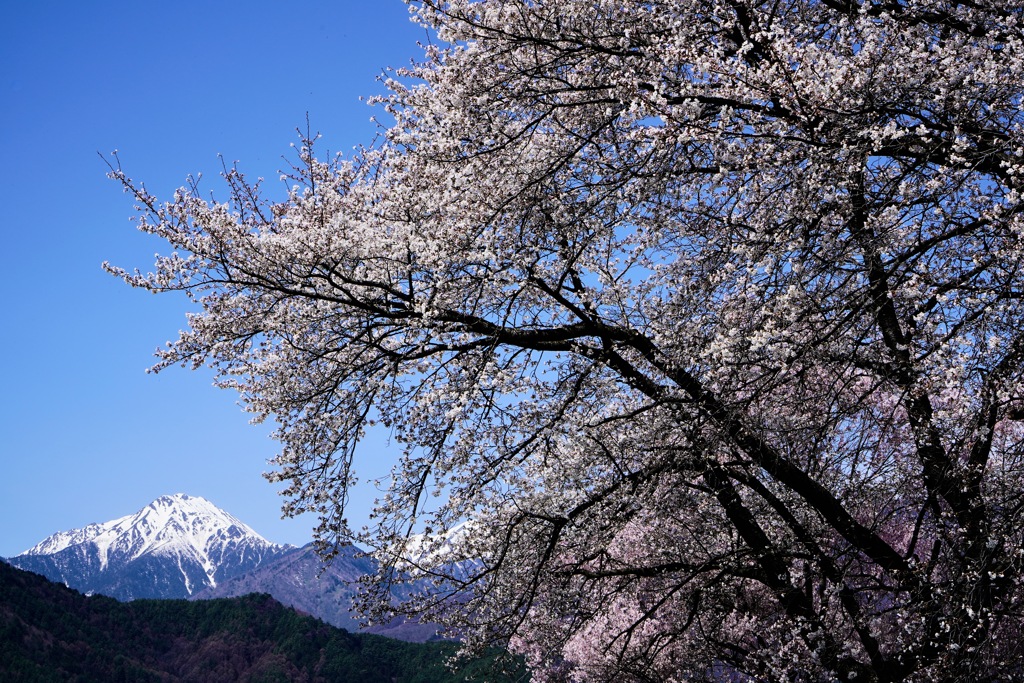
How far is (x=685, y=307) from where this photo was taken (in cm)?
830

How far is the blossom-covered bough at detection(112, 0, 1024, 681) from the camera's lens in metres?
6.64

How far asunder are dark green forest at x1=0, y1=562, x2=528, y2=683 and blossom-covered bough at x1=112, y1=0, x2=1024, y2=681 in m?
73.5

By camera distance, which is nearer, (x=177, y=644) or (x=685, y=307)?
(x=685, y=307)

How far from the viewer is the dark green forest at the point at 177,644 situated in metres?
89.2

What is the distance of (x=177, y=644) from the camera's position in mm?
111875

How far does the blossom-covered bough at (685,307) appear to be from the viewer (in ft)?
21.8

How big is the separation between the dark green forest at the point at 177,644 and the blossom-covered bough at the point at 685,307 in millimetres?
73513

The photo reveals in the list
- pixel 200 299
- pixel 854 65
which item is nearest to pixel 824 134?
pixel 854 65

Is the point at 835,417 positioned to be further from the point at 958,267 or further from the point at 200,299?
the point at 200,299

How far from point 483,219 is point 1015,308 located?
472 centimetres

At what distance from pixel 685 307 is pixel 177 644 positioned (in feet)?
393

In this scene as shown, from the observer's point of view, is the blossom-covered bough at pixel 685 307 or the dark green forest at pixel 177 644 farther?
the dark green forest at pixel 177 644

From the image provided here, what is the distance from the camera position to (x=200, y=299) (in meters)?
10.4

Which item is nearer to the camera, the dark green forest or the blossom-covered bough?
the blossom-covered bough
